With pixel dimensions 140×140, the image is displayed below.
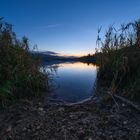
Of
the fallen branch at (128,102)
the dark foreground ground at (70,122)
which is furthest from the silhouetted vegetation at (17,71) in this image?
the fallen branch at (128,102)

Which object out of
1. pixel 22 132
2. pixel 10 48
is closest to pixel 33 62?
pixel 10 48

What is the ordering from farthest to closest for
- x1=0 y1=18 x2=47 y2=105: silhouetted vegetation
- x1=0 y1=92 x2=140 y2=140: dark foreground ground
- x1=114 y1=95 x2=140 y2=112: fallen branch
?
x1=0 y1=18 x2=47 y2=105: silhouetted vegetation < x1=114 y1=95 x2=140 y2=112: fallen branch < x1=0 y1=92 x2=140 y2=140: dark foreground ground

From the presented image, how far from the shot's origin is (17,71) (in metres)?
6.21

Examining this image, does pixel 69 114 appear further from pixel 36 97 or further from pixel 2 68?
pixel 2 68

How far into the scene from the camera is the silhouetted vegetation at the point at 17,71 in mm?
5700

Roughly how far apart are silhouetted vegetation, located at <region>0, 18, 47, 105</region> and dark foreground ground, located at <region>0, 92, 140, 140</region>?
0.49 meters

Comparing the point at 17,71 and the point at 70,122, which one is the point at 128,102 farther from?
the point at 17,71

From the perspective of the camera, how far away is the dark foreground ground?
13.7ft

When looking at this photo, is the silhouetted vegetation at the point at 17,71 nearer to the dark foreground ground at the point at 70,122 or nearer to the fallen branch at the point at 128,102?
the dark foreground ground at the point at 70,122

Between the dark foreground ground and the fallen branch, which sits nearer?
the dark foreground ground

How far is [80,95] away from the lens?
300 inches

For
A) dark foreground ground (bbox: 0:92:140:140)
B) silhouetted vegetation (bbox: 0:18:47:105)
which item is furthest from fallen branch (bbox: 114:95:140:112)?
silhouetted vegetation (bbox: 0:18:47:105)

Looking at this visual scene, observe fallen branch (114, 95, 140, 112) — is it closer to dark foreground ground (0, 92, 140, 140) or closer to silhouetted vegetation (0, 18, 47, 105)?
dark foreground ground (0, 92, 140, 140)

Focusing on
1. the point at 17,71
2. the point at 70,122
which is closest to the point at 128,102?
the point at 70,122
